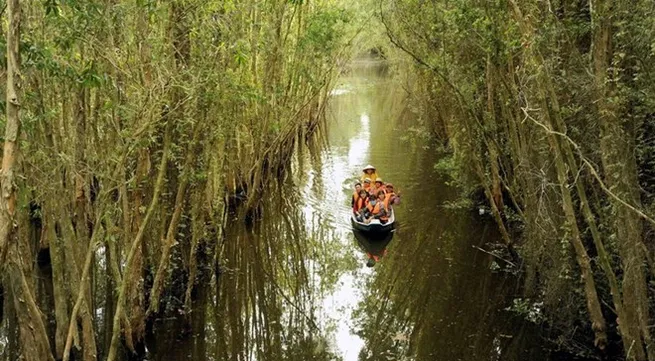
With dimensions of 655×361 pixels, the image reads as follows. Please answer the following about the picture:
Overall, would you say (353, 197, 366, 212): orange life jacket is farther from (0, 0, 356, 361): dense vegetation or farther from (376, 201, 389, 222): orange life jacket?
(0, 0, 356, 361): dense vegetation

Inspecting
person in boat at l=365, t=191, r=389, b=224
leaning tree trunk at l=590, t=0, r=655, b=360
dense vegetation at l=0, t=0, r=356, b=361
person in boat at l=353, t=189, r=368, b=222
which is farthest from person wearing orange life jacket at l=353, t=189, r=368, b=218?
leaning tree trunk at l=590, t=0, r=655, b=360

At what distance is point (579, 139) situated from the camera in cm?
757

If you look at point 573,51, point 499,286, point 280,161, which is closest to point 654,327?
point 573,51

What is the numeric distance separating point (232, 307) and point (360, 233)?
5073mm

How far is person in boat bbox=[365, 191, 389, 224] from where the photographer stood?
48.2ft

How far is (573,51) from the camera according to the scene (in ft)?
22.6

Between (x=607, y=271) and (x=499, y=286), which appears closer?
(x=607, y=271)

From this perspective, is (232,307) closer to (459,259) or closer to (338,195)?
(459,259)

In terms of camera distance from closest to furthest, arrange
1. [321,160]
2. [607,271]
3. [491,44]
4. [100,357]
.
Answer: [607,271] < [100,357] < [491,44] < [321,160]

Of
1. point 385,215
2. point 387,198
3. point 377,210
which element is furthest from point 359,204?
point 385,215

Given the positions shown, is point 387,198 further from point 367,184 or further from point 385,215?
point 367,184

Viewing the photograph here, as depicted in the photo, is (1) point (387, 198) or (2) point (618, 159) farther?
(1) point (387, 198)

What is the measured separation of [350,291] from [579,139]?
581 centimetres

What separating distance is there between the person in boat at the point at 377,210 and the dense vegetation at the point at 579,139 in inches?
174
